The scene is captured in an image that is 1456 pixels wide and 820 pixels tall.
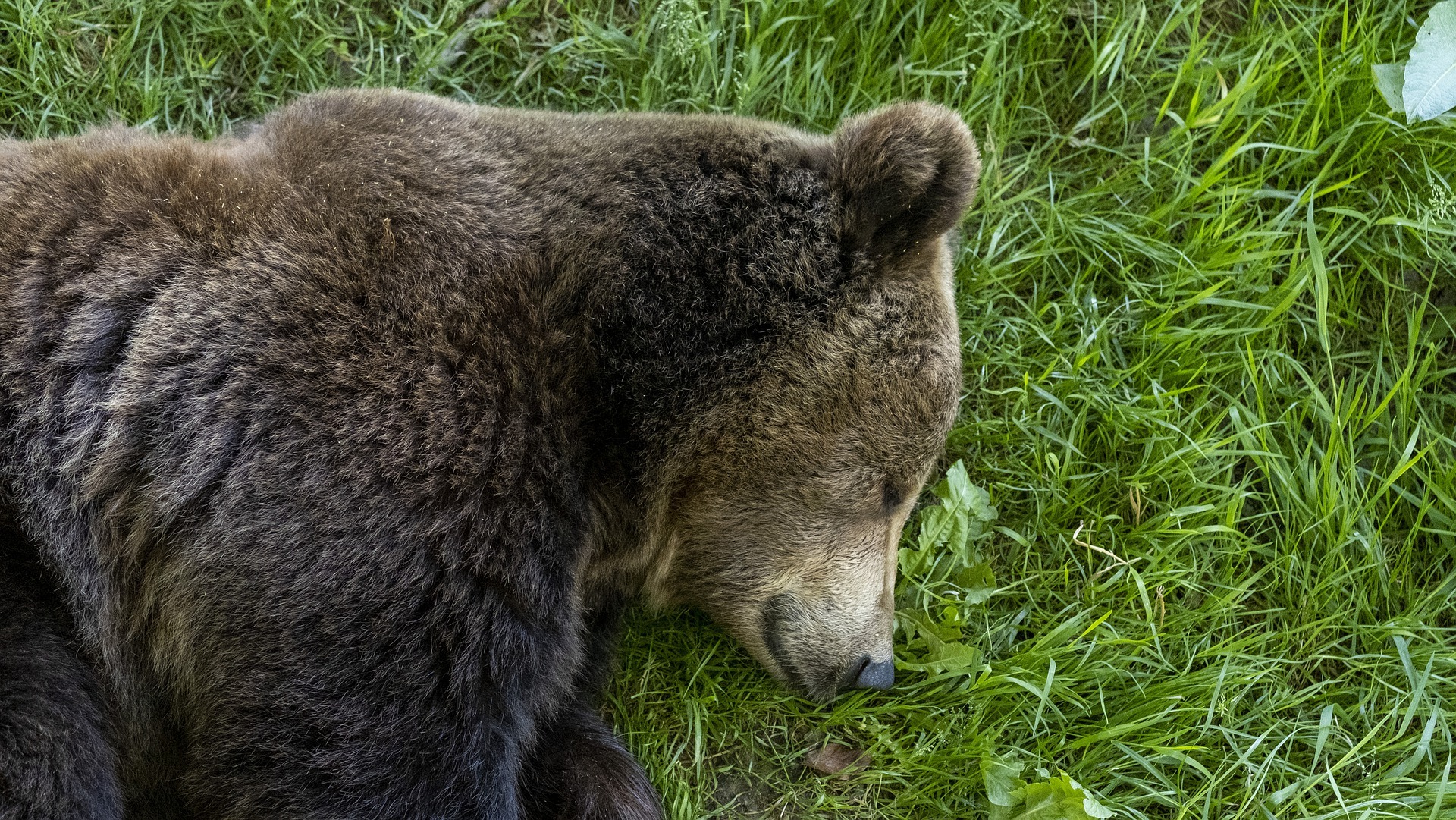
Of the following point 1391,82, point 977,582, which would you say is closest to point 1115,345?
point 977,582

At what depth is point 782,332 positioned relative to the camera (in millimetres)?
3684

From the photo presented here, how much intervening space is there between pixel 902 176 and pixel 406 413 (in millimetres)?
1697

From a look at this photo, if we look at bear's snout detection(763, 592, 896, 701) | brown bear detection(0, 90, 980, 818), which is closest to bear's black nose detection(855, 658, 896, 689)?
bear's snout detection(763, 592, 896, 701)

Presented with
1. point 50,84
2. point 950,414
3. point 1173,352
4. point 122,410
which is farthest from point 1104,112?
point 50,84

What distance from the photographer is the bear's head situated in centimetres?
368

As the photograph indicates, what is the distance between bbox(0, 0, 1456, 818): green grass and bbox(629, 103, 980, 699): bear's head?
0.61 meters

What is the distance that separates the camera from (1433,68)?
442 centimetres

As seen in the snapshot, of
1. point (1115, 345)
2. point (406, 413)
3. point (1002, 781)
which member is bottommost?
point (1002, 781)

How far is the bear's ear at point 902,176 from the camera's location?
3607 mm

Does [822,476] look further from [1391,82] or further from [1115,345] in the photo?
[1391,82]

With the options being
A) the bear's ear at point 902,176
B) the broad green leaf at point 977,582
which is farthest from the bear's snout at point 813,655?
→ the bear's ear at point 902,176

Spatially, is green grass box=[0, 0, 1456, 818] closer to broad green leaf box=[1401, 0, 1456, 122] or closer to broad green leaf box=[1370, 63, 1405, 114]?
broad green leaf box=[1370, 63, 1405, 114]

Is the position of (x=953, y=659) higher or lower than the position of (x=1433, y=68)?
lower

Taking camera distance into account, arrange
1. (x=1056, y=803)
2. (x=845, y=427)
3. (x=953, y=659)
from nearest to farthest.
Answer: (x=845, y=427), (x=1056, y=803), (x=953, y=659)
